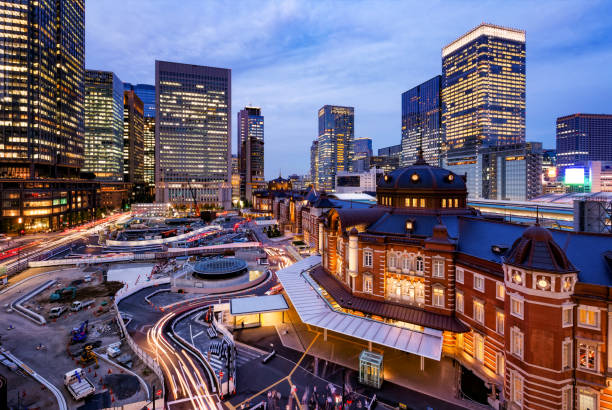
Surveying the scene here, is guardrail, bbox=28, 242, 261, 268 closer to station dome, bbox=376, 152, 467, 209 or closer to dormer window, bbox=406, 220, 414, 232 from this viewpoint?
station dome, bbox=376, 152, 467, 209

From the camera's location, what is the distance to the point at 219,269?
66.9 meters

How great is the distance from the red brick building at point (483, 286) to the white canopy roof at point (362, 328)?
2446mm

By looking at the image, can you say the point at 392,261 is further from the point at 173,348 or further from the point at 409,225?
the point at 173,348

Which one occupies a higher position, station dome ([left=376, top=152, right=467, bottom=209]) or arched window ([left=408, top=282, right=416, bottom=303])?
station dome ([left=376, top=152, right=467, bottom=209])

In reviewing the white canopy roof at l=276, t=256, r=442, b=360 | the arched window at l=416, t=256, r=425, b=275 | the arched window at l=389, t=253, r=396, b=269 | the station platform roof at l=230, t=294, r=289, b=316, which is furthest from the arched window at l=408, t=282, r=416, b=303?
the station platform roof at l=230, t=294, r=289, b=316

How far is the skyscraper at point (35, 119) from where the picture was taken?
4921 inches

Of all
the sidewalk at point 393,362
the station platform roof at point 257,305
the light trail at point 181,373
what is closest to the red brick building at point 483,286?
the sidewalk at point 393,362

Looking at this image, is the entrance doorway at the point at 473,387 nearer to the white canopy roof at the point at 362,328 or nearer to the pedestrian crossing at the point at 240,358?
the white canopy roof at the point at 362,328

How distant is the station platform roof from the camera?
45.2 m

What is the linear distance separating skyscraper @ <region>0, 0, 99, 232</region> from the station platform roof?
4988 inches

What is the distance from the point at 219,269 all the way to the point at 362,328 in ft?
129

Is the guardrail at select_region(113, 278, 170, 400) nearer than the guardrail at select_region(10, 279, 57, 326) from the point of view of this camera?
Yes

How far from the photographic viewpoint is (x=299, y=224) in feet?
396

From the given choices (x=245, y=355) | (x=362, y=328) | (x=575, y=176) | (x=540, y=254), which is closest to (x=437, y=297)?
(x=362, y=328)
